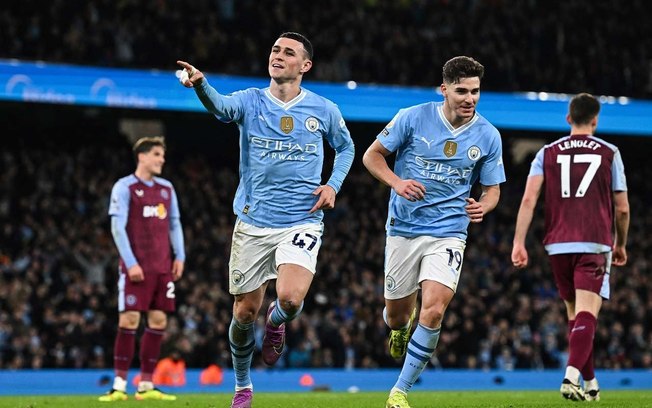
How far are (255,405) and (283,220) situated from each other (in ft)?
6.32

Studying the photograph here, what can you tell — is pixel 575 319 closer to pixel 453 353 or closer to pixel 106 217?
pixel 453 353

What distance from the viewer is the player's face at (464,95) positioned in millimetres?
7934

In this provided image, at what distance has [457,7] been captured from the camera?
2648cm

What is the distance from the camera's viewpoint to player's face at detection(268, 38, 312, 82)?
7.93 meters

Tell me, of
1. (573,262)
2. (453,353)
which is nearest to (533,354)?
(453,353)

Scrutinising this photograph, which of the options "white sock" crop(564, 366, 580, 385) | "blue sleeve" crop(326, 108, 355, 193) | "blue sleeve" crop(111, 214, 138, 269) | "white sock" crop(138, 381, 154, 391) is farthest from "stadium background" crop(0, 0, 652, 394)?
"white sock" crop(564, 366, 580, 385)

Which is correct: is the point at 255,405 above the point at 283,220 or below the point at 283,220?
below

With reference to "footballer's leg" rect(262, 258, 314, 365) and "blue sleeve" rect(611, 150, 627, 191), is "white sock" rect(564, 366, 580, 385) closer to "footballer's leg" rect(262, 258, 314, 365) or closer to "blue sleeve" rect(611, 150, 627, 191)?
"blue sleeve" rect(611, 150, 627, 191)

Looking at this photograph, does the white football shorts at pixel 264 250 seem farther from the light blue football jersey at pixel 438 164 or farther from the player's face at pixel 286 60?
the player's face at pixel 286 60

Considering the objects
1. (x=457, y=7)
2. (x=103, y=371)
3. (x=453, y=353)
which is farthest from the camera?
(x=457, y=7)

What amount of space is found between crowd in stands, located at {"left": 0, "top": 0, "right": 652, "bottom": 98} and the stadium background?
0.14 feet

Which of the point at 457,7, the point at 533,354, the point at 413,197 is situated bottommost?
the point at 533,354

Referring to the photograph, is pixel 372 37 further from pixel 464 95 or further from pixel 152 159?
pixel 464 95

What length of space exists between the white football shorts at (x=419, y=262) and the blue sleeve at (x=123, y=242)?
3432mm
